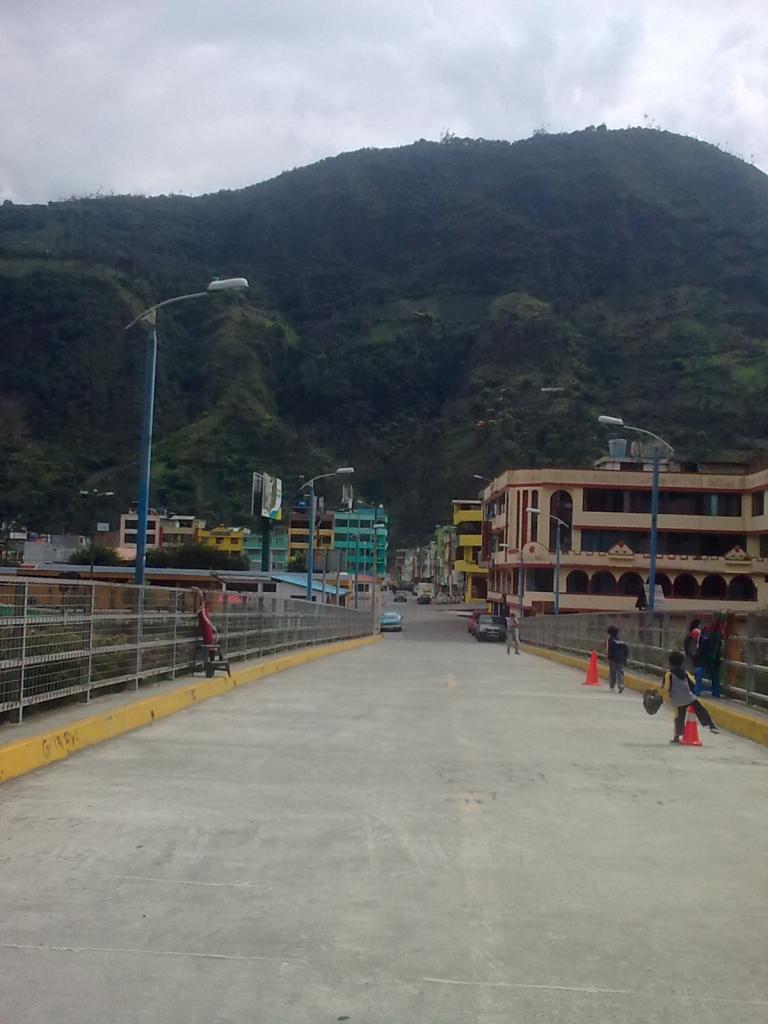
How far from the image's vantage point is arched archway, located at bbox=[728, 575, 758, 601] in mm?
71812

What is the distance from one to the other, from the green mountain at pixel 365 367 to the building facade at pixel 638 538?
139 feet

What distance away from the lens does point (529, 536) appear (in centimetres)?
7469

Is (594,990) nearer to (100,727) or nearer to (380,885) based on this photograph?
(380,885)

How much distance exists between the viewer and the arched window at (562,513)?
2933 inches

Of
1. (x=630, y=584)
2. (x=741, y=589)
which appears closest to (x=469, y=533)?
(x=630, y=584)

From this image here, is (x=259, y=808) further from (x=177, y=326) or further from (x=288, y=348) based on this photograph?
(x=288, y=348)

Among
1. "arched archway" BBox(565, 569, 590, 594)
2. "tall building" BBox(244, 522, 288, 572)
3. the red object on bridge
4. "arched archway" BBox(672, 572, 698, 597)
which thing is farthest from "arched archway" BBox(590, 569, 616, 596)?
"tall building" BBox(244, 522, 288, 572)

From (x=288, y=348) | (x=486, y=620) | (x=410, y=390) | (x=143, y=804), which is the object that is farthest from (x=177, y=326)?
(x=143, y=804)

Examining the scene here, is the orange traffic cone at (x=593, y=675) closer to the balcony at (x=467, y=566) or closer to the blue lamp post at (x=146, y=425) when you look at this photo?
A: the blue lamp post at (x=146, y=425)

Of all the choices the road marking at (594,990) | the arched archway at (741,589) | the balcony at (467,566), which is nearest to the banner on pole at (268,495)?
the arched archway at (741,589)

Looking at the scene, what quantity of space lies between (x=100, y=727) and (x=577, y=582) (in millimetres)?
64665

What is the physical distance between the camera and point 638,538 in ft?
245

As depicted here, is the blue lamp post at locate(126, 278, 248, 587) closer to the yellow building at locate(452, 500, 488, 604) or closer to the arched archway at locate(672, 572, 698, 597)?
the arched archway at locate(672, 572, 698, 597)

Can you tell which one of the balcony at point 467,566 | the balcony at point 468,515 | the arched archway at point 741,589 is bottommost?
the arched archway at point 741,589
